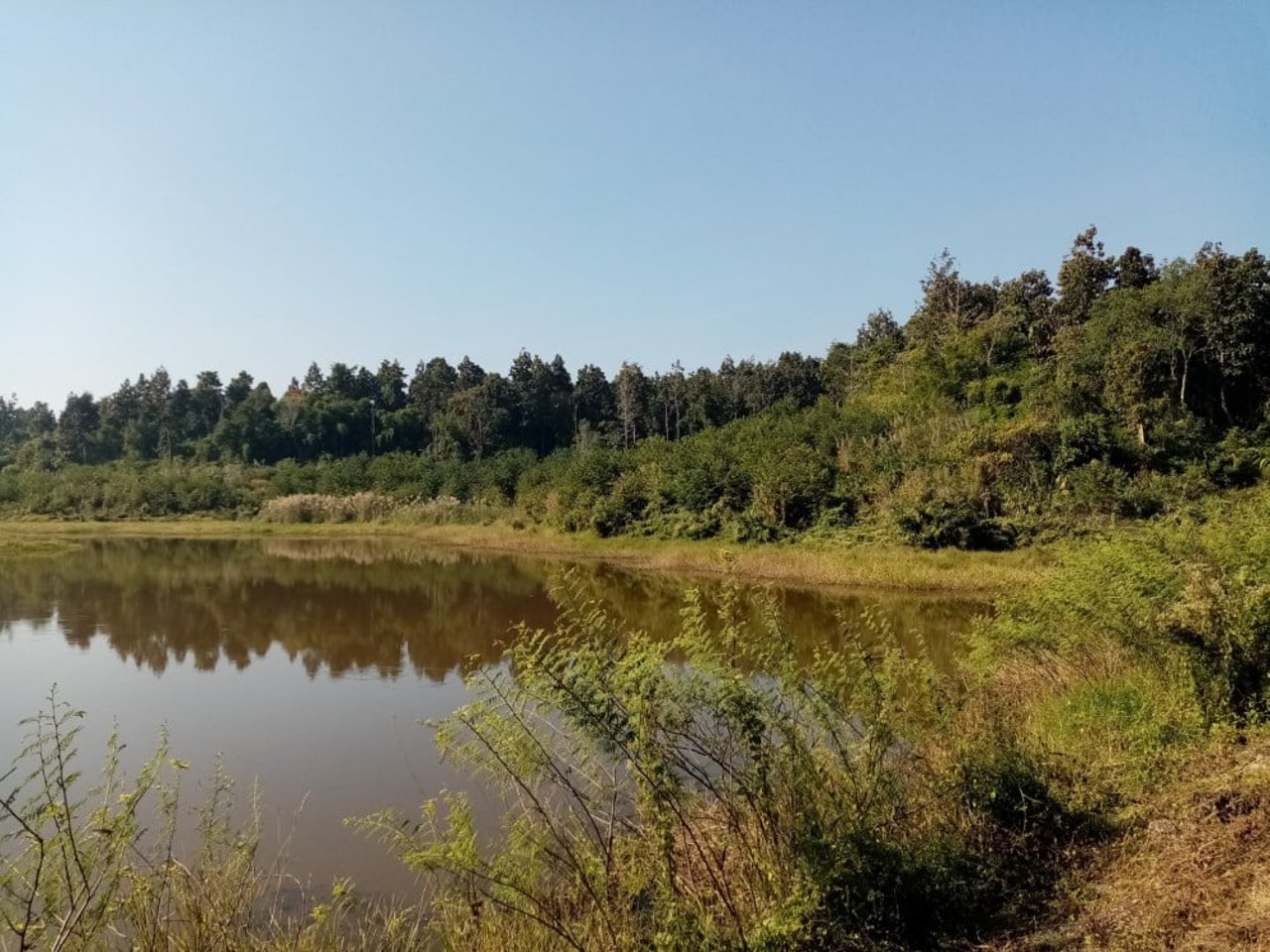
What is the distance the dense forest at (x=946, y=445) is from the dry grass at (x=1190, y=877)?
2028 cm

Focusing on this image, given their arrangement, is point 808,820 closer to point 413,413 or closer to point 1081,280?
point 1081,280

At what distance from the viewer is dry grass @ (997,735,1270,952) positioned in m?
3.62

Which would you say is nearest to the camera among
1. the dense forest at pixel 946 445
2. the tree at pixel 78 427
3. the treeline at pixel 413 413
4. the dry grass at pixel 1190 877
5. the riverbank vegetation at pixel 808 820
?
the dry grass at pixel 1190 877

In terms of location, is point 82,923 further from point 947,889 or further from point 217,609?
point 217,609

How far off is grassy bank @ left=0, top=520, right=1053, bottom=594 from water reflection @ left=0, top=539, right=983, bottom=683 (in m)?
1.64

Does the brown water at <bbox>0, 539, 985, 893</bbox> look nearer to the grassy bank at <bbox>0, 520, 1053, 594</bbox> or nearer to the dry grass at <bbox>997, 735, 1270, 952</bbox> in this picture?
the grassy bank at <bbox>0, 520, 1053, 594</bbox>

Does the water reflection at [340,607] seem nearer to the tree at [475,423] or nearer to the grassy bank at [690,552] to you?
the grassy bank at [690,552]

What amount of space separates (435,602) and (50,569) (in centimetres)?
1631

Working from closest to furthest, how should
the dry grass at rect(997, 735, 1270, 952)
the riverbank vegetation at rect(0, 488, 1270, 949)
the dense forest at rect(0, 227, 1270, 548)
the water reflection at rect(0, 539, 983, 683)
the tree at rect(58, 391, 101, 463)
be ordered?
the dry grass at rect(997, 735, 1270, 952), the riverbank vegetation at rect(0, 488, 1270, 949), the water reflection at rect(0, 539, 983, 683), the dense forest at rect(0, 227, 1270, 548), the tree at rect(58, 391, 101, 463)

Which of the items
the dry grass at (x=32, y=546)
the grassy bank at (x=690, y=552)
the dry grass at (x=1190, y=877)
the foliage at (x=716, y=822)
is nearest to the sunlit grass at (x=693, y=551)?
the grassy bank at (x=690, y=552)

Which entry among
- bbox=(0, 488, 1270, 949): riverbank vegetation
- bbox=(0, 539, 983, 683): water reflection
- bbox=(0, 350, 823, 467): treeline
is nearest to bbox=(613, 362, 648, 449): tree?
bbox=(0, 350, 823, 467): treeline

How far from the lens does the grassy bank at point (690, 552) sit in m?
22.3

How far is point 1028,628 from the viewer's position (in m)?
8.93

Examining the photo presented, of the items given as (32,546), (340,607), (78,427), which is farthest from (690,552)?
(78,427)
